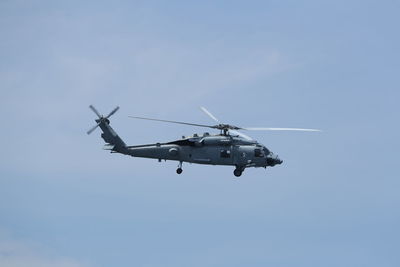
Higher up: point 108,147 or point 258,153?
point 258,153

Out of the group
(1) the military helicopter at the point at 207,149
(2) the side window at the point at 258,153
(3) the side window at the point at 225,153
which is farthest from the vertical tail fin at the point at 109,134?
(2) the side window at the point at 258,153

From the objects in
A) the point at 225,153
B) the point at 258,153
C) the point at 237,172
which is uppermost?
the point at 258,153

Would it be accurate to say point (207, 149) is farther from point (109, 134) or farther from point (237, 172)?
point (109, 134)

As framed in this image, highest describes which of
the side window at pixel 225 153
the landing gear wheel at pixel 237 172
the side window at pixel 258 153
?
the side window at pixel 258 153

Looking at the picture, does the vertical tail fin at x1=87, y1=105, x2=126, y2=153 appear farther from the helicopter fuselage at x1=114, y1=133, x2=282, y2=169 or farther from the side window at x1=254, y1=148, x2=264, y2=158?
the side window at x1=254, y1=148, x2=264, y2=158

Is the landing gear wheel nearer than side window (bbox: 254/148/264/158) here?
Yes

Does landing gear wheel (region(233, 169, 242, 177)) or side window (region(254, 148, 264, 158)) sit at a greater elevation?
side window (region(254, 148, 264, 158))

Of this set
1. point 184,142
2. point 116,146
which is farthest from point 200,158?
point 116,146

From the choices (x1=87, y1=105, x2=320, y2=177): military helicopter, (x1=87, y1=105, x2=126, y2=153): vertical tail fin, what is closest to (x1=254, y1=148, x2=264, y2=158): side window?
(x1=87, y1=105, x2=320, y2=177): military helicopter

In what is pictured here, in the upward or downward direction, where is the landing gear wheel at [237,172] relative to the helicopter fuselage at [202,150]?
downward

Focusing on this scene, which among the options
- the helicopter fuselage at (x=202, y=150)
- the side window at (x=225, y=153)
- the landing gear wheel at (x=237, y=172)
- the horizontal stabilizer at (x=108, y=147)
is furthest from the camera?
the landing gear wheel at (x=237, y=172)

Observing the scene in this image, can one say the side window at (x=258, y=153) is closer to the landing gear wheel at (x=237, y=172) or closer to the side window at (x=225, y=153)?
the landing gear wheel at (x=237, y=172)

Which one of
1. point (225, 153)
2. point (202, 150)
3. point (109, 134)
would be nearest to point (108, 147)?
point (109, 134)

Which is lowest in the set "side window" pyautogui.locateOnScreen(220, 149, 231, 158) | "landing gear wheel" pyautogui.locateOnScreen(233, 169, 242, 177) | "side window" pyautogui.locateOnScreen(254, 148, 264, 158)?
"landing gear wheel" pyautogui.locateOnScreen(233, 169, 242, 177)
